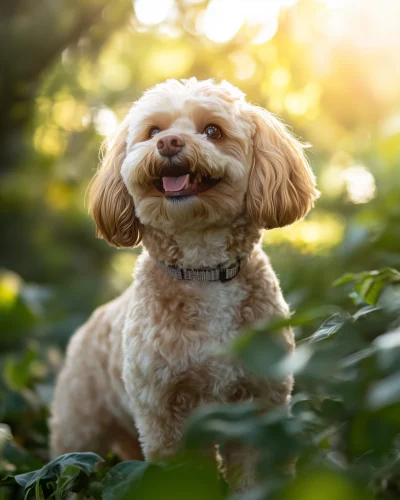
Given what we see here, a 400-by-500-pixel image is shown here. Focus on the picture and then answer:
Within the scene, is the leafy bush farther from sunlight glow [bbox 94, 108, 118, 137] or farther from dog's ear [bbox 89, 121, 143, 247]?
sunlight glow [bbox 94, 108, 118, 137]

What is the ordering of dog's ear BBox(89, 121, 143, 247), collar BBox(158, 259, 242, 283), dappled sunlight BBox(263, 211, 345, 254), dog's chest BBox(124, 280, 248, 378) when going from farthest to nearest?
dappled sunlight BBox(263, 211, 345, 254) < dog's ear BBox(89, 121, 143, 247) < collar BBox(158, 259, 242, 283) < dog's chest BBox(124, 280, 248, 378)

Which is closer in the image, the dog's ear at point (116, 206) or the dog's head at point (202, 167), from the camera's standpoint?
the dog's head at point (202, 167)

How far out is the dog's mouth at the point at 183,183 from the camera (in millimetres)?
2391

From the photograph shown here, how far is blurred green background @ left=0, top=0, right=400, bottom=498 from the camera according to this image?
177 inches

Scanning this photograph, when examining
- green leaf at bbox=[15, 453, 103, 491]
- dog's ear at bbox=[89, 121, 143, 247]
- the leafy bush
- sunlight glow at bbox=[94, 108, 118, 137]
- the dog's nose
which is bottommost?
green leaf at bbox=[15, 453, 103, 491]

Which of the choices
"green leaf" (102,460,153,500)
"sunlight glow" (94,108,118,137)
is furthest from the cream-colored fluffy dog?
"sunlight glow" (94,108,118,137)

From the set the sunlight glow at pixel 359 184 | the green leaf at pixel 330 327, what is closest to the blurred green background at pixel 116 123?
→ the sunlight glow at pixel 359 184

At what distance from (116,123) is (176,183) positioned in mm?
2823

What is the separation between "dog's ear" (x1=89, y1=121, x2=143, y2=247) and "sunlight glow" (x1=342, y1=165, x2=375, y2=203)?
323cm

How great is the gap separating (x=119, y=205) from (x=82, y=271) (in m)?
6.48

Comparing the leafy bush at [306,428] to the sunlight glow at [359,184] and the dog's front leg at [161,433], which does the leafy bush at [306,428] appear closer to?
the dog's front leg at [161,433]

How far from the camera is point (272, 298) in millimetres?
2441

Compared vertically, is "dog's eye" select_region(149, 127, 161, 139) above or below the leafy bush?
above

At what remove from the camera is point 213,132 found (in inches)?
98.3
